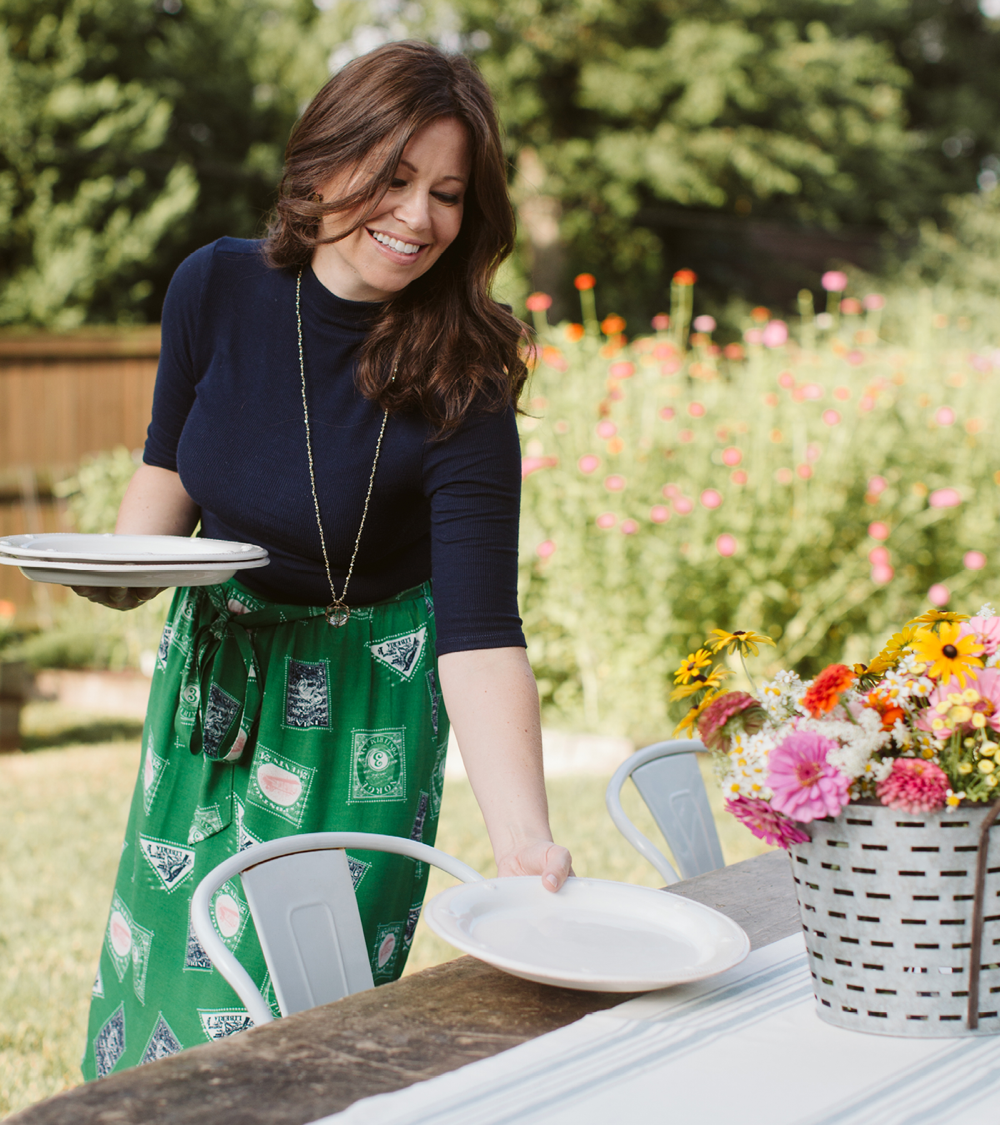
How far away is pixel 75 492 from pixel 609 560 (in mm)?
4866

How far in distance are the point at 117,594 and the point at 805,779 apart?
0.88m

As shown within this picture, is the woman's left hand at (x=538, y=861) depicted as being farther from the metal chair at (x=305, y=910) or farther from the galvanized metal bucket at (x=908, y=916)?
the galvanized metal bucket at (x=908, y=916)

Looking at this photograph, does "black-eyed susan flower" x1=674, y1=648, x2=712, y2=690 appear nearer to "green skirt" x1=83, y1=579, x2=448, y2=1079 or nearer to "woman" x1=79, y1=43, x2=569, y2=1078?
"woman" x1=79, y1=43, x2=569, y2=1078

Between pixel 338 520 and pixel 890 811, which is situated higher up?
pixel 338 520

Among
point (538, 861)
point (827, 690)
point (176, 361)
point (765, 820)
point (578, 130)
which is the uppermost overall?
point (578, 130)

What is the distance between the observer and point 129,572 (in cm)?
125

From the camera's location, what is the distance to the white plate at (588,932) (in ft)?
3.21

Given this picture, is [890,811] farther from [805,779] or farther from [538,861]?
[538,861]

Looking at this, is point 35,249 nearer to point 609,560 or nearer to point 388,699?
point 609,560

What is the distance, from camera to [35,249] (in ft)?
33.5

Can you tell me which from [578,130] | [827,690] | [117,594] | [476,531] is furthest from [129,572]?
[578,130]

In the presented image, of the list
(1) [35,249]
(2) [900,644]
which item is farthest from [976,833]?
(1) [35,249]

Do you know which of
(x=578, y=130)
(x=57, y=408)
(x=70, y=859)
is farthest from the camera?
(x=578, y=130)

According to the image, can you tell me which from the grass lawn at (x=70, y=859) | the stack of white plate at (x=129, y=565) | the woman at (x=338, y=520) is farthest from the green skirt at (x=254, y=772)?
the grass lawn at (x=70, y=859)
